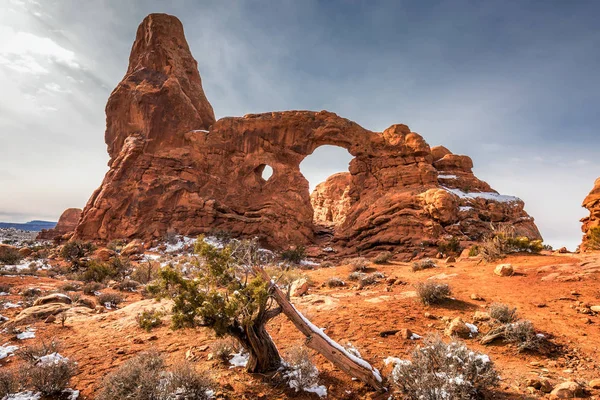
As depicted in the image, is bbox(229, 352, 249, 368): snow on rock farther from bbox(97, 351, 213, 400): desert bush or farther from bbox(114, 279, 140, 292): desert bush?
bbox(114, 279, 140, 292): desert bush

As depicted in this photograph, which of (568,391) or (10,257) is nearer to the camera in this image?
(568,391)

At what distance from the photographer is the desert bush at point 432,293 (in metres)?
6.73

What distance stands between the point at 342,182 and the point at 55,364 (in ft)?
137

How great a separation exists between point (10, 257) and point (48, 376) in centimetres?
1811

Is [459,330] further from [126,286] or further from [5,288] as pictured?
[5,288]

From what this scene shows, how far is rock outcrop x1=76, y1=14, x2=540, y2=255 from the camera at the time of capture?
24.8 metres

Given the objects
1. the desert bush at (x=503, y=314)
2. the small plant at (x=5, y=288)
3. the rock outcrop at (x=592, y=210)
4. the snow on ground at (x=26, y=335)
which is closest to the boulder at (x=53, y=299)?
the snow on ground at (x=26, y=335)

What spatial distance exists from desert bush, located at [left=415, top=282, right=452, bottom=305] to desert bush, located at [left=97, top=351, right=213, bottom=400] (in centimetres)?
532

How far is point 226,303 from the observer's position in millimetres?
3834

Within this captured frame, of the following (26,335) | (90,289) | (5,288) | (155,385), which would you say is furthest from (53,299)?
(155,385)

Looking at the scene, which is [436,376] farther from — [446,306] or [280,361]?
[446,306]

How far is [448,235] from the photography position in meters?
20.3

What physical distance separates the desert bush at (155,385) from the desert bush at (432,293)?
532cm

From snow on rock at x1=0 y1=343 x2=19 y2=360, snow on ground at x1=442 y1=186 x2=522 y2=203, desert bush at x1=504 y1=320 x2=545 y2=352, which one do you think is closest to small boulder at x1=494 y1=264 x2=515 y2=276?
desert bush at x1=504 y1=320 x2=545 y2=352
